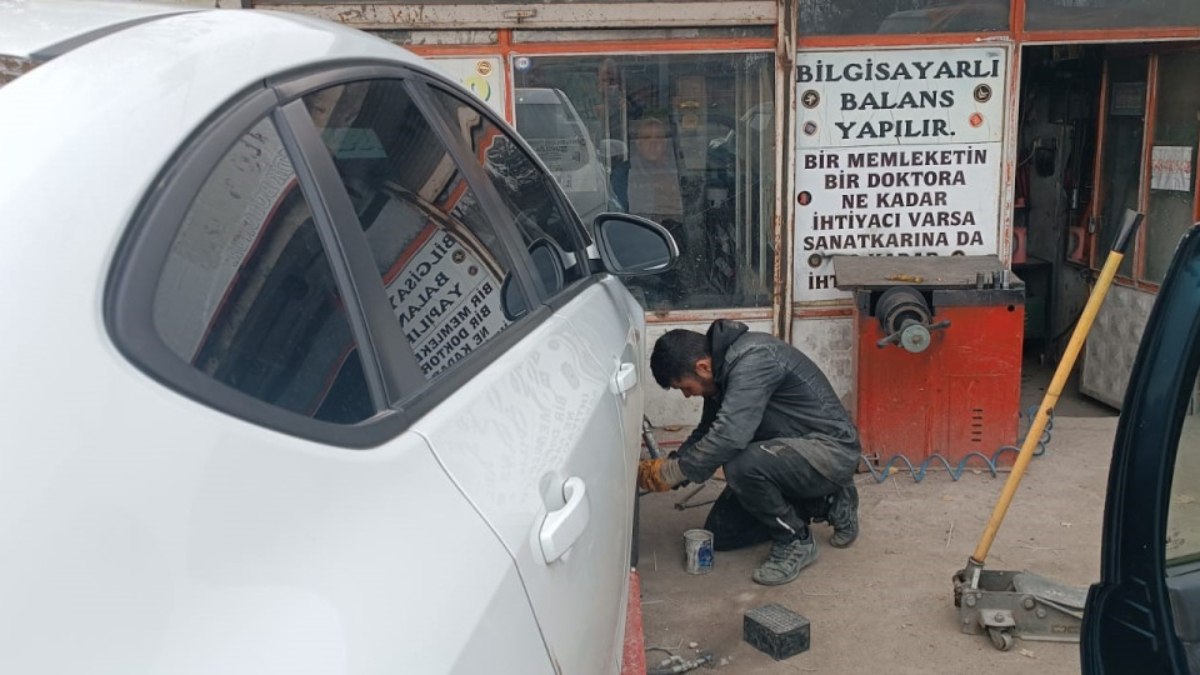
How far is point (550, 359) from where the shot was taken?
201 centimetres

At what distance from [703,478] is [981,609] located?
3.75 feet

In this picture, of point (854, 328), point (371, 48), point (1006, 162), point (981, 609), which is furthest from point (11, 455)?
point (1006, 162)

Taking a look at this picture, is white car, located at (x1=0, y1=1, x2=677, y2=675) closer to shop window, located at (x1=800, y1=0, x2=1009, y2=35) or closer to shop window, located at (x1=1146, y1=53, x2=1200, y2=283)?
shop window, located at (x1=800, y1=0, x2=1009, y2=35)

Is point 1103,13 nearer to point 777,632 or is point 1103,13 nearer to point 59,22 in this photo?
point 777,632

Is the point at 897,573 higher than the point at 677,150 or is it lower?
lower

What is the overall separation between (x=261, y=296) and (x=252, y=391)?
6.2 inches

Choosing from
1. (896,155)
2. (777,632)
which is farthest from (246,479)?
(896,155)

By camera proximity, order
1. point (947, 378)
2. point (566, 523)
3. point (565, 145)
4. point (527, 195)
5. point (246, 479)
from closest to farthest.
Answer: point (246, 479) < point (566, 523) < point (527, 195) < point (947, 378) < point (565, 145)

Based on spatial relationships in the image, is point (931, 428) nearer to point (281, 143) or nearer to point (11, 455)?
point (281, 143)

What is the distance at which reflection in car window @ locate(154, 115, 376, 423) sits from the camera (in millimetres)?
1094

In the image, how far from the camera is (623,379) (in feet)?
8.75

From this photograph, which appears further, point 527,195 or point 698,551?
point 698,551

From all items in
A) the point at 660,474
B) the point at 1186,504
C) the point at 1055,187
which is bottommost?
the point at 660,474

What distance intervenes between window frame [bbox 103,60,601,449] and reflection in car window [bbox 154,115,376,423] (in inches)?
0.7
